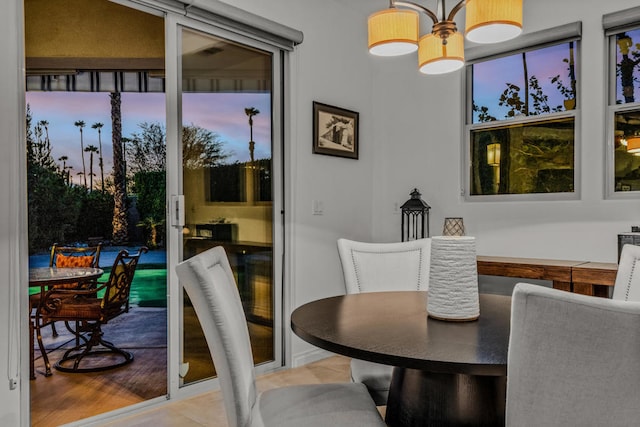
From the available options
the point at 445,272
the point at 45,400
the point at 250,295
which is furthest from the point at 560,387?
the point at 45,400

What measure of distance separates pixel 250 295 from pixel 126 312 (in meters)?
0.90

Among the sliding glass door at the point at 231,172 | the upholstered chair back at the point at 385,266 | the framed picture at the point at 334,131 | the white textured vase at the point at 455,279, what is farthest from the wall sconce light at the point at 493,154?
the white textured vase at the point at 455,279

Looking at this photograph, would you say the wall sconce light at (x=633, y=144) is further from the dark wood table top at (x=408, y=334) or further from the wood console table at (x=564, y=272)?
the dark wood table top at (x=408, y=334)

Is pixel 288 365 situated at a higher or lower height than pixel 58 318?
lower

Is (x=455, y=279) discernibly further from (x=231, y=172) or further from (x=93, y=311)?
(x=93, y=311)

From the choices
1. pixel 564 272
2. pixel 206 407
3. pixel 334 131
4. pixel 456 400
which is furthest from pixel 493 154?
pixel 206 407

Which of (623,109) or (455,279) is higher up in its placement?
(623,109)

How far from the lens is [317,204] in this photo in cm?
353

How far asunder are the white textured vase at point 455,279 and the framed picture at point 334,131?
2075 millimetres

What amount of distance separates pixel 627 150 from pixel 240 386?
2.90 m

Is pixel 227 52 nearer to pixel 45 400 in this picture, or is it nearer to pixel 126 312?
pixel 126 312

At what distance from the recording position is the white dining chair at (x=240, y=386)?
4.33 ft

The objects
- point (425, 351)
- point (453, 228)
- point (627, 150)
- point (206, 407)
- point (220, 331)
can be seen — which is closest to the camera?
point (425, 351)

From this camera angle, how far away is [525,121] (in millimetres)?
3432
